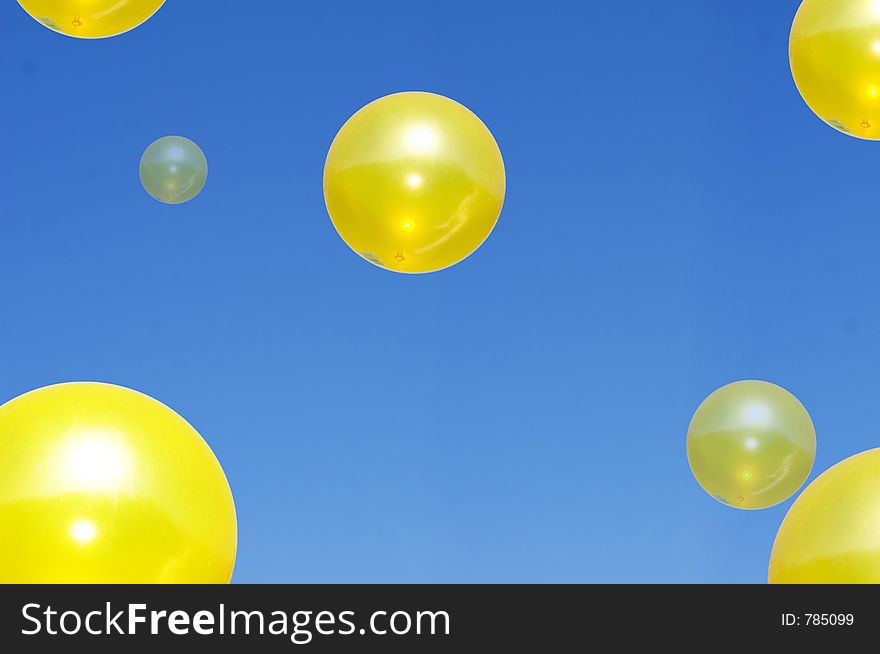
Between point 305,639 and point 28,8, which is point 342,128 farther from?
point 305,639

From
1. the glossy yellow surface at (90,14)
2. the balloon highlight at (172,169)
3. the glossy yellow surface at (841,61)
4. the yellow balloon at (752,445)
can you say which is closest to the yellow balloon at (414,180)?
the glossy yellow surface at (90,14)

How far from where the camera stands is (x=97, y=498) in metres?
4.27

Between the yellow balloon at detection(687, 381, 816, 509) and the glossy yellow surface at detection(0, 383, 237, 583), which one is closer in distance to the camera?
the glossy yellow surface at detection(0, 383, 237, 583)

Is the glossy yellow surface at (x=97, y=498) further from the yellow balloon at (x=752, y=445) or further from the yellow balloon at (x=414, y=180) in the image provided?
the yellow balloon at (x=752, y=445)

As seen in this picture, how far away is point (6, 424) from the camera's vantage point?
4504mm

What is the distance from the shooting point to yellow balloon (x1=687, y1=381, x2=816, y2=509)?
27.5 feet

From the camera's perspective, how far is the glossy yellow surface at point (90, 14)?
6.86m

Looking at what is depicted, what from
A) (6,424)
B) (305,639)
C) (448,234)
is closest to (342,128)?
(448,234)

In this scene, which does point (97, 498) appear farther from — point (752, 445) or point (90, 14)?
point (752, 445)

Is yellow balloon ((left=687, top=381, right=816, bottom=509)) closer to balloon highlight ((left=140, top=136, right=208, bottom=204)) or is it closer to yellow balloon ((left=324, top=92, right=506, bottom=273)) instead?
yellow balloon ((left=324, top=92, right=506, bottom=273))

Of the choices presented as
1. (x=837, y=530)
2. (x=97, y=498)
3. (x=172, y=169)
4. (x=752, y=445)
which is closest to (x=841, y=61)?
(x=752, y=445)

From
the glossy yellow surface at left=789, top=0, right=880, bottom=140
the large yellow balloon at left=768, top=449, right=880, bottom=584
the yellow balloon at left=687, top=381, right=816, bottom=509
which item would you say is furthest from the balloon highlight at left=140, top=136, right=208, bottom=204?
the large yellow balloon at left=768, top=449, right=880, bottom=584

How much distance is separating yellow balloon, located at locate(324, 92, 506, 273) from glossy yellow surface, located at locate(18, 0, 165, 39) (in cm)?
144

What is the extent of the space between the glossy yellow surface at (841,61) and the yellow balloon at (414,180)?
2.05 meters
